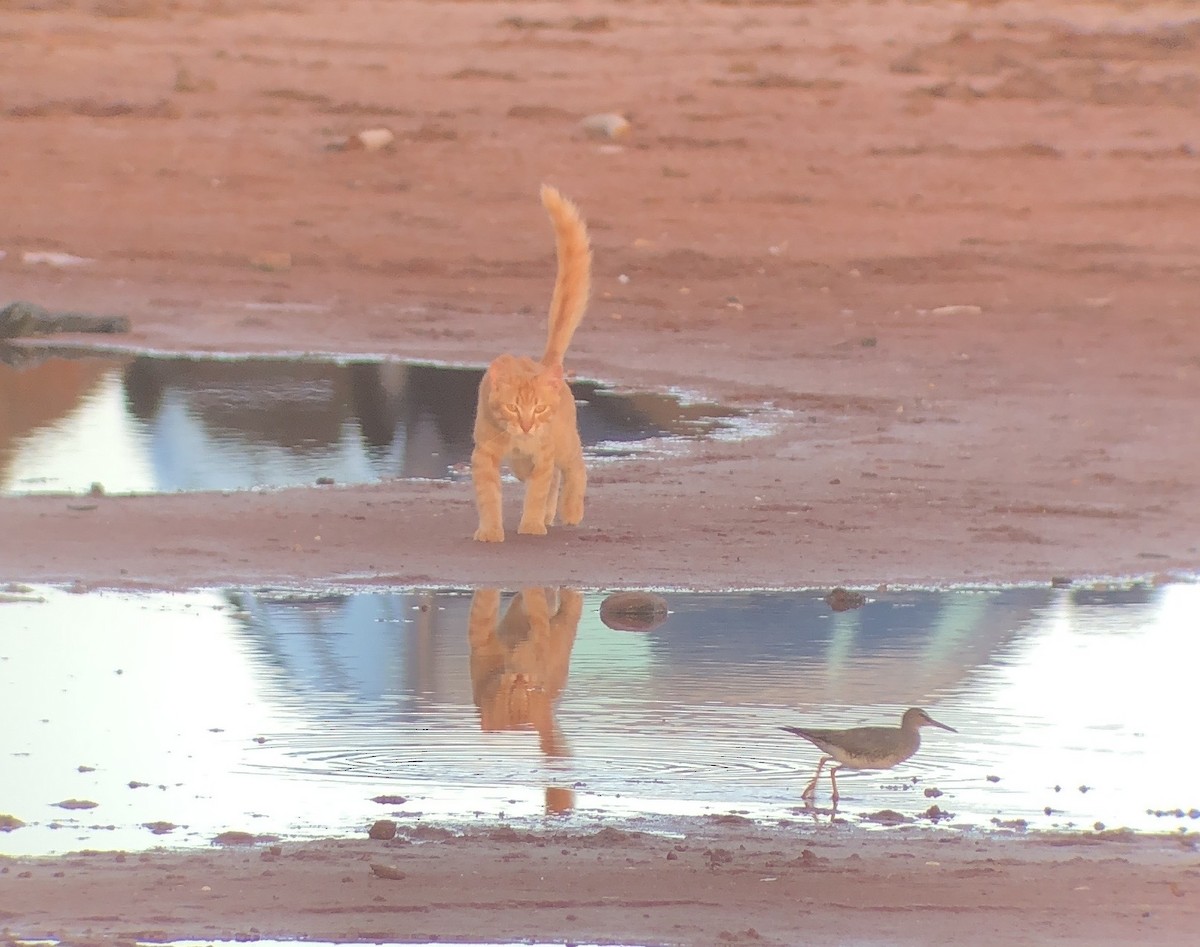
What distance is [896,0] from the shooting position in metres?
30.1

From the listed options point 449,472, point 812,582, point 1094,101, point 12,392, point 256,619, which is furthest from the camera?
point 1094,101

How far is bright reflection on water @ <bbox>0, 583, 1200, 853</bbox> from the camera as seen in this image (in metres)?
5.82

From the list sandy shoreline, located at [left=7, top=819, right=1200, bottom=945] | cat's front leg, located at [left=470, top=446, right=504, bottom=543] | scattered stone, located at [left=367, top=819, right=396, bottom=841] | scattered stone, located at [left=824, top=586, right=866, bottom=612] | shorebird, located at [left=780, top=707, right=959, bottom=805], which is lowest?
sandy shoreline, located at [left=7, top=819, right=1200, bottom=945]

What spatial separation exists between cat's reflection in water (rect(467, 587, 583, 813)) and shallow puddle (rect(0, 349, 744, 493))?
261cm

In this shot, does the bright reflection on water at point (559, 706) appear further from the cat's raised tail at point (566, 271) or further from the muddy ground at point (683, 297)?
the cat's raised tail at point (566, 271)

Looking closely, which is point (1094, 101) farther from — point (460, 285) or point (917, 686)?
point (917, 686)

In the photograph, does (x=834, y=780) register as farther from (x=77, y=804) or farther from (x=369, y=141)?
(x=369, y=141)

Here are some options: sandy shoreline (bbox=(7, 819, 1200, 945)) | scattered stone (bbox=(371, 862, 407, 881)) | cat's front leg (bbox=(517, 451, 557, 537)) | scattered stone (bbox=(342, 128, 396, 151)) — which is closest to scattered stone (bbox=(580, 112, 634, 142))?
scattered stone (bbox=(342, 128, 396, 151))

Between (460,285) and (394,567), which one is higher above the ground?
(460,285)

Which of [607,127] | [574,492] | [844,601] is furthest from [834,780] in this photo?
[607,127]

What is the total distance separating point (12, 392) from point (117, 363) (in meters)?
1.19

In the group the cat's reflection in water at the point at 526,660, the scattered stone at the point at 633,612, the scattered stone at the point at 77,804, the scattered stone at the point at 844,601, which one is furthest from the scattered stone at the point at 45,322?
the scattered stone at the point at 77,804

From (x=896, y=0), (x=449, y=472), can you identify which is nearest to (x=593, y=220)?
(x=449, y=472)

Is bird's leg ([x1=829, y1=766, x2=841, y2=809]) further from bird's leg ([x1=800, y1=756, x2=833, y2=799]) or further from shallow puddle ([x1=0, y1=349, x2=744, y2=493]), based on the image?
shallow puddle ([x1=0, y1=349, x2=744, y2=493])
